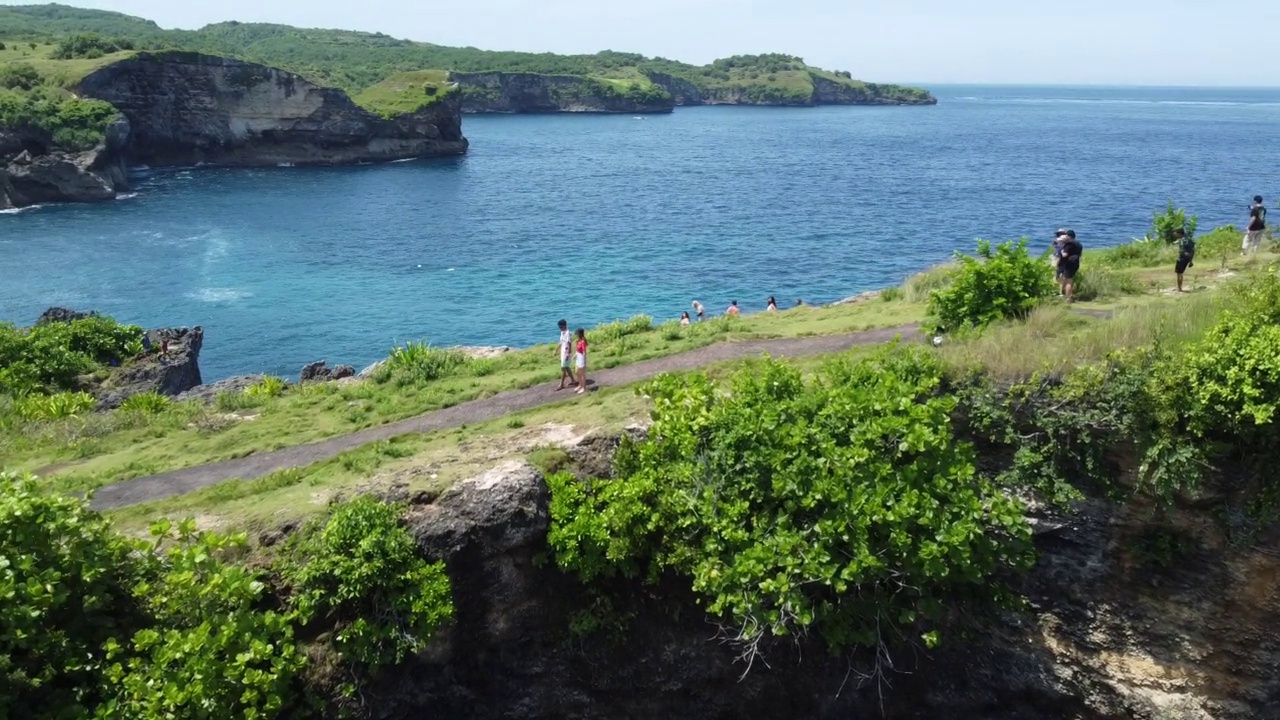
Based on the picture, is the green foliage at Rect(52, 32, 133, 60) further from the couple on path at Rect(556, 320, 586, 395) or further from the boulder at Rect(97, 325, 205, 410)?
the couple on path at Rect(556, 320, 586, 395)

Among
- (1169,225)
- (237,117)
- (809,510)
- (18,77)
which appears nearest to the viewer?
(809,510)

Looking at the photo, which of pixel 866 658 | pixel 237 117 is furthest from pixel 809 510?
pixel 237 117

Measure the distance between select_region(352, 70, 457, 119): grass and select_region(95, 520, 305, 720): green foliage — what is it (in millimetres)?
113514

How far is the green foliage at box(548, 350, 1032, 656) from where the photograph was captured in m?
13.0

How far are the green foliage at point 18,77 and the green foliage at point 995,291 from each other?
106 m

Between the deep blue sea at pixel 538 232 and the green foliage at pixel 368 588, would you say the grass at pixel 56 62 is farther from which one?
the green foliage at pixel 368 588

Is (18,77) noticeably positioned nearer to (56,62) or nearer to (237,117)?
(56,62)

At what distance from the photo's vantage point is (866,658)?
15406 mm

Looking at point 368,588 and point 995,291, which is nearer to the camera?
point 368,588

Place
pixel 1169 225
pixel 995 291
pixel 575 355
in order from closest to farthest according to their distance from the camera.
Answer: pixel 995 291, pixel 575 355, pixel 1169 225

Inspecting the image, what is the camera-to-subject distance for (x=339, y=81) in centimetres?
16975

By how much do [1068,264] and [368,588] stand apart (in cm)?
1889

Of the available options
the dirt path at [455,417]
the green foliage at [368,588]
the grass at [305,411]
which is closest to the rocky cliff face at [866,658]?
the green foliage at [368,588]

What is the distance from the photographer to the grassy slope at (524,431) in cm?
1560
